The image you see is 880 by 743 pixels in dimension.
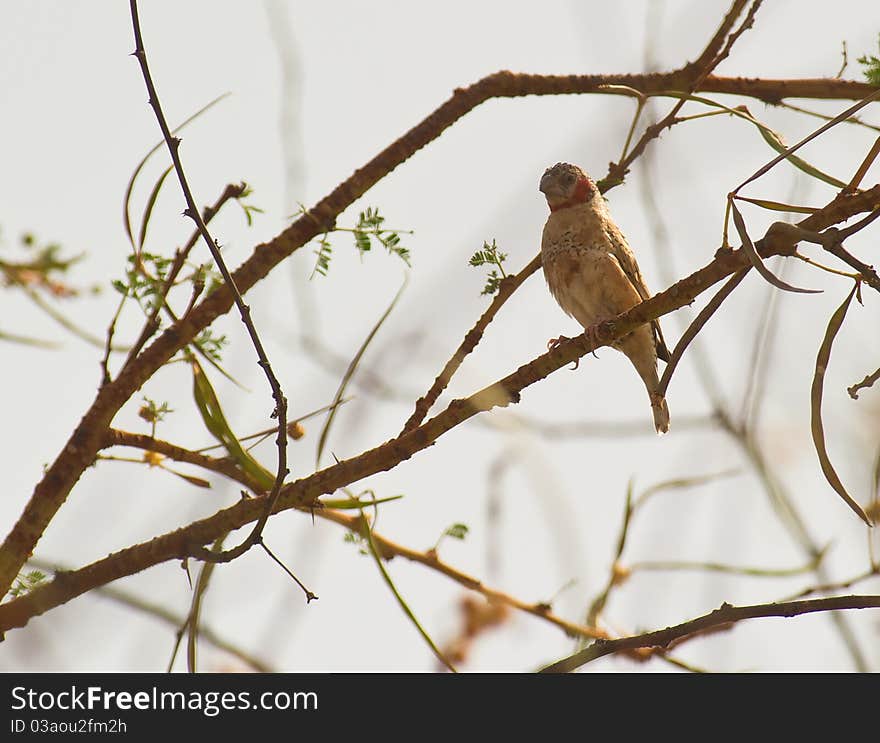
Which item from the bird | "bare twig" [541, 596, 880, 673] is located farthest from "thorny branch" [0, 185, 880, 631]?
the bird

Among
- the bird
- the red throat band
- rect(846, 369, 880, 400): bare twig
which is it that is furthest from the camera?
the red throat band

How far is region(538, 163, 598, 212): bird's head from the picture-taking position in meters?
5.69

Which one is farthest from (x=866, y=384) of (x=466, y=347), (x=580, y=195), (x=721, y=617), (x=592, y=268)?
(x=580, y=195)

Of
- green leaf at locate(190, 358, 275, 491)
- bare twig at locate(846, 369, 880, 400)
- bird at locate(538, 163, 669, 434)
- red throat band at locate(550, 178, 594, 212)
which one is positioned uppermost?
red throat band at locate(550, 178, 594, 212)

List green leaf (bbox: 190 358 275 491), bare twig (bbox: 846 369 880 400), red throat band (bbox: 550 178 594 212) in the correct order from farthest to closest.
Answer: red throat band (bbox: 550 178 594 212), green leaf (bbox: 190 358 275 491), bare twig (bbox: 846 369 880 400)

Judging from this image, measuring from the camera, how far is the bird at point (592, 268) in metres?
5.14

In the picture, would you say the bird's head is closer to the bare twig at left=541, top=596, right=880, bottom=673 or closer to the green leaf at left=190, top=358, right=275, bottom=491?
the green leaf at left=190, top=358, right=275, bottom=491

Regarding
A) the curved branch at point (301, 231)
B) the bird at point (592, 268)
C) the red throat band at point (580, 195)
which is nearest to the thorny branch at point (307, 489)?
the curved branch at point (301, 231)

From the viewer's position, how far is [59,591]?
8.71 ft

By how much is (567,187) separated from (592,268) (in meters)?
0.75

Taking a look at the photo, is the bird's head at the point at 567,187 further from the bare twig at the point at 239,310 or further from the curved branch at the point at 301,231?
the bare twig at the point at 239,310

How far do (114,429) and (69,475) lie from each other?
0.58ft
